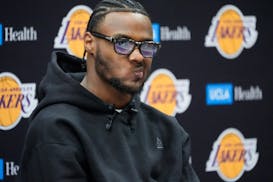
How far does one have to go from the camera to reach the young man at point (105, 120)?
1.44 meters

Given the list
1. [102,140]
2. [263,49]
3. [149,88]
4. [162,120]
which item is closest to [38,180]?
[102,140]

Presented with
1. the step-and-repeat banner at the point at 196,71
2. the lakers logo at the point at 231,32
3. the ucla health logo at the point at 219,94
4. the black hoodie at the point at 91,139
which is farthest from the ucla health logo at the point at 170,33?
the black hoodie at the point at 91,139

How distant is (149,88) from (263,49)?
82 centimetres

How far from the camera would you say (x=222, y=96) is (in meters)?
3.28

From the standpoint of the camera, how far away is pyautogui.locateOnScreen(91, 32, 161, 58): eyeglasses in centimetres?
151

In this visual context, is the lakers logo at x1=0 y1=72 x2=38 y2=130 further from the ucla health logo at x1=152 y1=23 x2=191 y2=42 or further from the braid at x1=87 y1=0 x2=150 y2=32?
the braid at x1=87 y1=0 x2=150 y2=32

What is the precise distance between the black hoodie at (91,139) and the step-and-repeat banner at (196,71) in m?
1.00

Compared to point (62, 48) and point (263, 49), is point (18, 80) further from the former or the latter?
point (263, 49)

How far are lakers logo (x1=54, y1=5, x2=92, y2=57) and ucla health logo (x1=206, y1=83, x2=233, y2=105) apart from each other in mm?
798

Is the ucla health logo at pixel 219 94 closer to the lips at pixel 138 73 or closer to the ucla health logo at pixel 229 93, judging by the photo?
the ucla health logo at pixel 229 93

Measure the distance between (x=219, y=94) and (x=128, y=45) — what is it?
1.82 meters

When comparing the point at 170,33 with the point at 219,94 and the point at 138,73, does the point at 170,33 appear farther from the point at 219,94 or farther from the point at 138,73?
the point at 138,73

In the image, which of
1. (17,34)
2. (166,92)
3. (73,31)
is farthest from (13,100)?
(166,92)

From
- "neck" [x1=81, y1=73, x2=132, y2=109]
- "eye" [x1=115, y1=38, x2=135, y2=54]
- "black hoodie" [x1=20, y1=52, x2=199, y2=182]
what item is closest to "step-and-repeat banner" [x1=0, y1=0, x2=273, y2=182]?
"black hoodie" [x1=20, y1=52, x2=199, y2=182]
